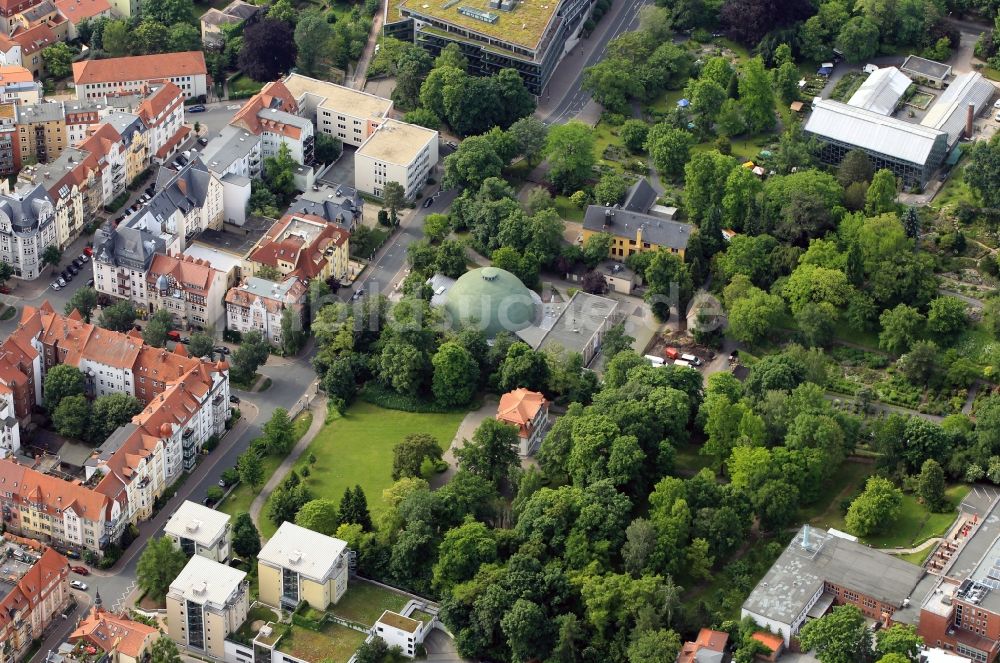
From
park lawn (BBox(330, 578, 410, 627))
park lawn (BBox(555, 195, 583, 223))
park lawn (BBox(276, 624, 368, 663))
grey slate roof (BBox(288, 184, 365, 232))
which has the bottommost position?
park lawn (BBox(330, 578, 410, 627))

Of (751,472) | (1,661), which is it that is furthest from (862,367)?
(1,661)

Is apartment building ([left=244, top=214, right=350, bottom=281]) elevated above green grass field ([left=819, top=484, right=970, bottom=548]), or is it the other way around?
green grass field ([left=819, top=484, right=970, bottom=548])

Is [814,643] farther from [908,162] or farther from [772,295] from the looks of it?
[908,162]

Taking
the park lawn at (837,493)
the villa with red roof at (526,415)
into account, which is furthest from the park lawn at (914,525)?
the villa with red roof at (526,415)

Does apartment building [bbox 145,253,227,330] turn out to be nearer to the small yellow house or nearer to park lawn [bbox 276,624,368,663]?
the small yellow house

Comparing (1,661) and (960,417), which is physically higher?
(960,417)

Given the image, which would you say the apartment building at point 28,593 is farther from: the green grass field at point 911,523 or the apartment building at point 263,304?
the green grass field at point 911,523

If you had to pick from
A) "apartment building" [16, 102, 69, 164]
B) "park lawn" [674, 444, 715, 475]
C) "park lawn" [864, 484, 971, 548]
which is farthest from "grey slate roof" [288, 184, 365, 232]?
A: "park lawn" [864, 484, 971, 548]
